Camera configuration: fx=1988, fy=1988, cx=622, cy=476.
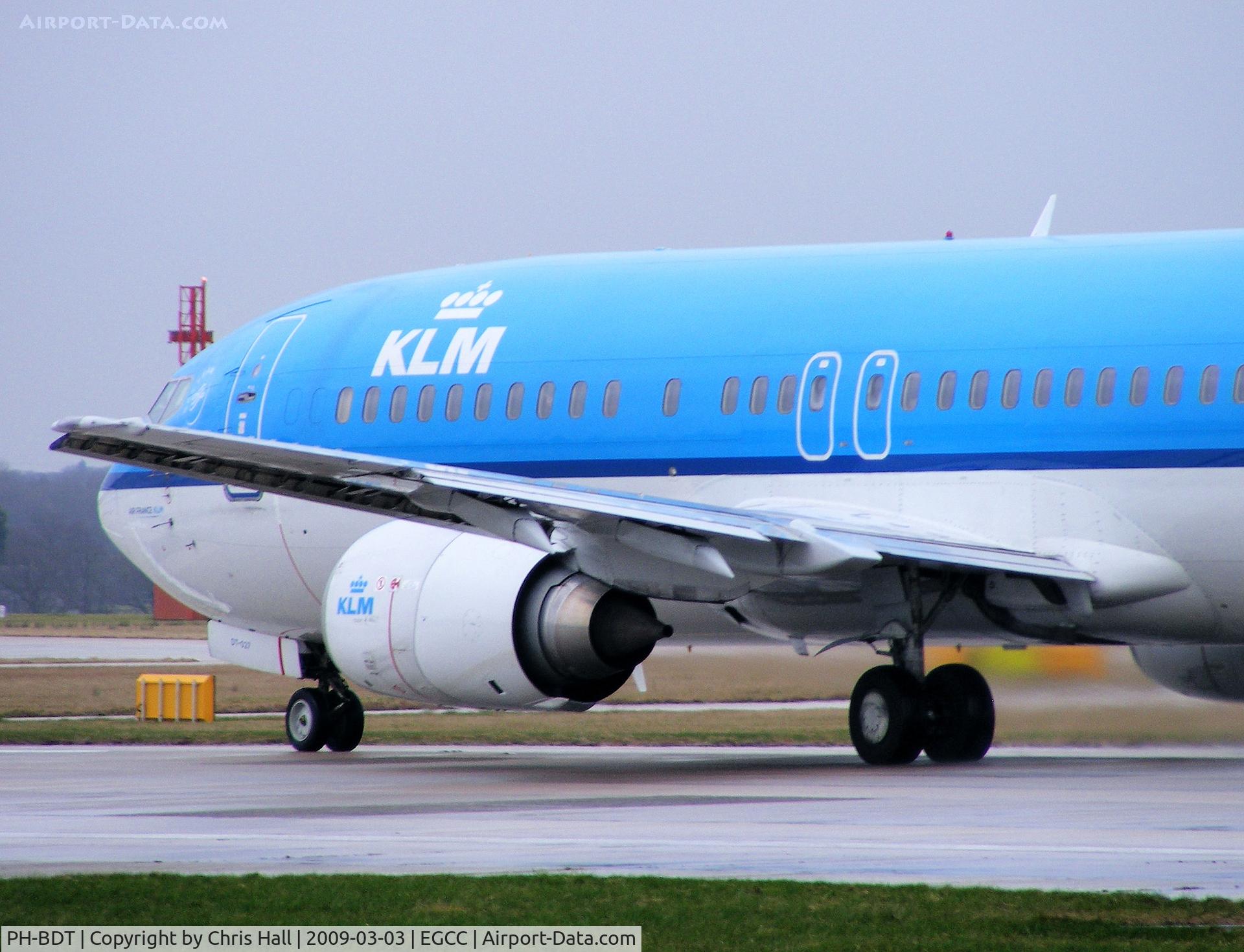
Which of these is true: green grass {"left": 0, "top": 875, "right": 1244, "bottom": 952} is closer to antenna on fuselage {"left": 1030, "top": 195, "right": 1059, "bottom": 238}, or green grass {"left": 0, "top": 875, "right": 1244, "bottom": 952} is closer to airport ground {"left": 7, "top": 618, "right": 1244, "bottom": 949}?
airport ground {"left": 7, "top": 618, "right": 1244, "bottom": 949}

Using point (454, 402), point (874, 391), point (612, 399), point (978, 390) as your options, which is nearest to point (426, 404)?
point (454, 402)

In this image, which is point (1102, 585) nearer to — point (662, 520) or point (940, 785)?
point (940, 785)

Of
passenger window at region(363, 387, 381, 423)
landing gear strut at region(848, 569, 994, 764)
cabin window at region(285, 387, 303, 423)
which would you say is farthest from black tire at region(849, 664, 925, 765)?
cabin window at region(285, 387, 303, 423)

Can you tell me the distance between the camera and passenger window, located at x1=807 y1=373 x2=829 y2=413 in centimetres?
1856

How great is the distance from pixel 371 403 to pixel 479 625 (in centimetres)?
487

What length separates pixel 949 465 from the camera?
18.0 metres

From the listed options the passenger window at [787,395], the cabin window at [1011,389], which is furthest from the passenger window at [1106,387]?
the passenger window at [787,395]

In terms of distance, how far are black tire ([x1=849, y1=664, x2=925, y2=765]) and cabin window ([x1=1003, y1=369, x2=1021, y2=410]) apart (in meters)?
2.61

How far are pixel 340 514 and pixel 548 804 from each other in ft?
22.7

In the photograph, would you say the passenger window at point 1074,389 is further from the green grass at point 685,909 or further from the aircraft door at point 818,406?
the green grass at point 685,909

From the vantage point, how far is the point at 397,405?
2095 centimetres

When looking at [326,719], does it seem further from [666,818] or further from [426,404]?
[666,818]

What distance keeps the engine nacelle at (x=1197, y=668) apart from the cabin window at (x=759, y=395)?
430cm

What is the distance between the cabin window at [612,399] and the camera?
19656 mm
